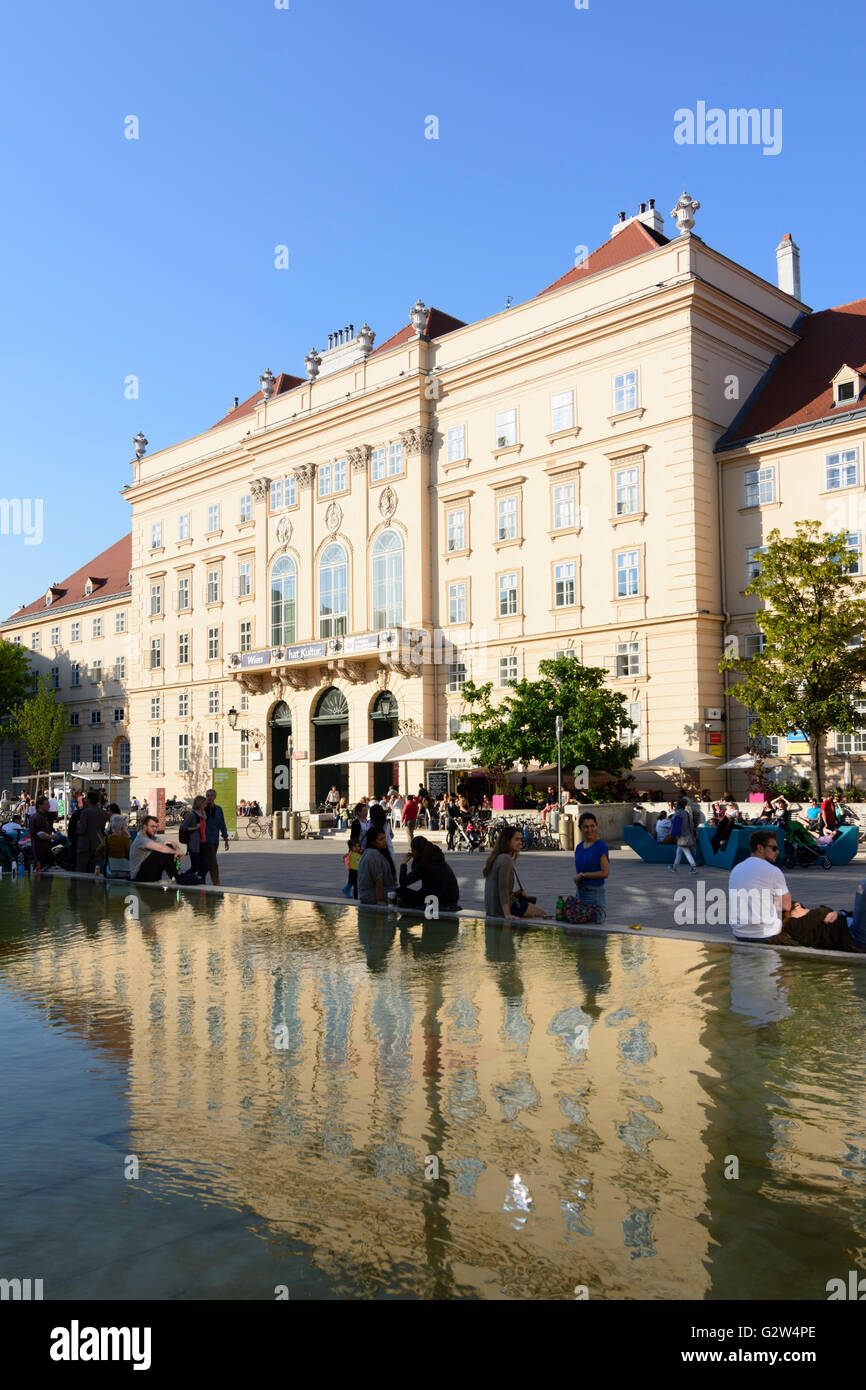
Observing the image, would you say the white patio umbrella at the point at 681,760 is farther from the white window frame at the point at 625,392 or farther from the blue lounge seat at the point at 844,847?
the white window frame at the point at 625,392

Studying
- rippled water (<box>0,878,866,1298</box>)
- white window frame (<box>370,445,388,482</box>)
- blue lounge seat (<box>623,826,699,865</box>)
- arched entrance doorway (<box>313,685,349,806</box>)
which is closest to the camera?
rippled water (<box>0,878,866,1298</box>)

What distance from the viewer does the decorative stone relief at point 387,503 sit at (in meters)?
43.2

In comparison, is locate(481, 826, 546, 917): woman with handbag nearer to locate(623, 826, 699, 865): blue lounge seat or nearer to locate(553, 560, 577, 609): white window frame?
locate(623, 826, 699, 865): blue lounge seat

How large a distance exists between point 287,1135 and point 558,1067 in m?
1.99

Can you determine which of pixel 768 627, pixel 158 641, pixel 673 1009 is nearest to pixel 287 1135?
pixel 673 1009

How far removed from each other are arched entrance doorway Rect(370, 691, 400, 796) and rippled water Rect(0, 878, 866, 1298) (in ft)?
103

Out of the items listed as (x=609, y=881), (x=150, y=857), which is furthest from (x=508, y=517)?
(x=150, y=857)

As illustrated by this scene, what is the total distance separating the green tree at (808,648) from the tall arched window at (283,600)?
23.0 m

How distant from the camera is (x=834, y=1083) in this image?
6.57m

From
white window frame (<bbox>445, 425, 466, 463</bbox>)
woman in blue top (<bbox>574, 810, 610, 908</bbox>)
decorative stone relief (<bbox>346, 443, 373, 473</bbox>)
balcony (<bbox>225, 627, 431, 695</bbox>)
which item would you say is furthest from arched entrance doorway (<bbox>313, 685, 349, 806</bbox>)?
woman in blue top (<bbox>574, 810, 610, 908</bbox>)

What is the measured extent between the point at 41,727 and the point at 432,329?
115 feet

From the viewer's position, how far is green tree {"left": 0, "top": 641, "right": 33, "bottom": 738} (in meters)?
68.4

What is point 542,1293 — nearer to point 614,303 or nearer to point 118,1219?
point 118,1219

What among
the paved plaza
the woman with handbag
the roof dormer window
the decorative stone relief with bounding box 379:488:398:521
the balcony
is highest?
the roof dormer window
